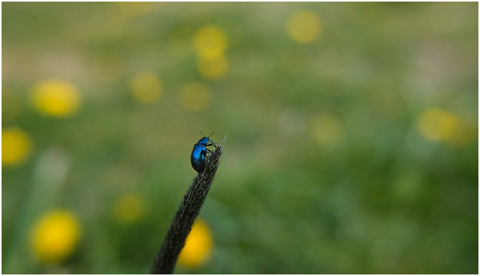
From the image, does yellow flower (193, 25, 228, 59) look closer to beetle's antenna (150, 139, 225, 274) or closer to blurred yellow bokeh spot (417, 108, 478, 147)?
blurred yellow bokeh spot (417, 108, 478, 147)

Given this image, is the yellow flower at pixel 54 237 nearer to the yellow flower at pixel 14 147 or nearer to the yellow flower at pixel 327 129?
the yellow flower at pixel 14 147

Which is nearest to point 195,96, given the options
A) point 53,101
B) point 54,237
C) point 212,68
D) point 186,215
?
point 212,68

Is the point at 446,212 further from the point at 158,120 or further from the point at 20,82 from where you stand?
the point at 20,82

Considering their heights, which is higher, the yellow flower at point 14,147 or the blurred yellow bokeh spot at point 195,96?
the blurred yellow bokeh spot at point 195,96

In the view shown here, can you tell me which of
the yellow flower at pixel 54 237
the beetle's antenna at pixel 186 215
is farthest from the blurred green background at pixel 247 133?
the beetle's antenna at pixel 186 215

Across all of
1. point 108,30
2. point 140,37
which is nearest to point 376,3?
point 140,37

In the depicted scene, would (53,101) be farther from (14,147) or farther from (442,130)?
(442,130)
